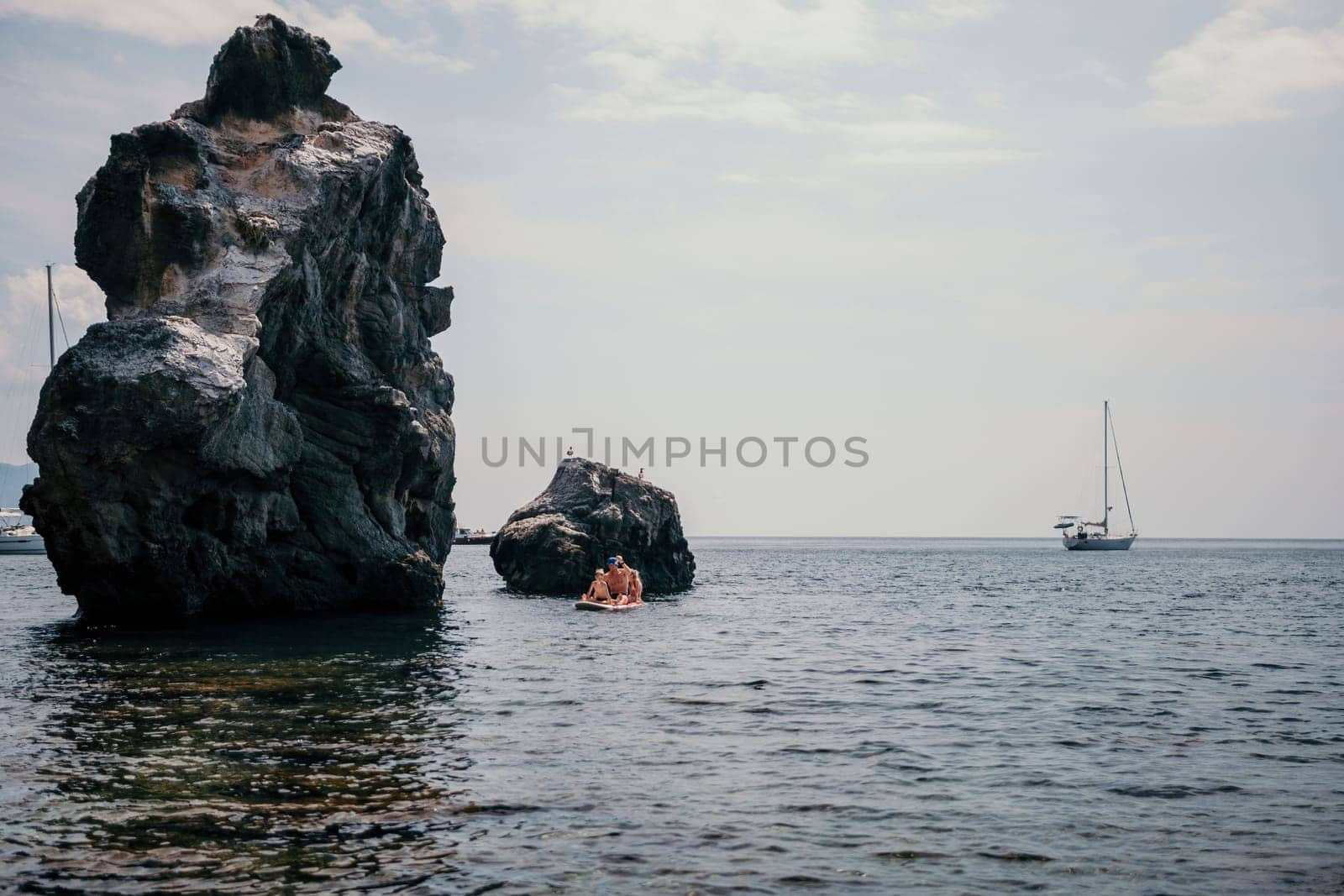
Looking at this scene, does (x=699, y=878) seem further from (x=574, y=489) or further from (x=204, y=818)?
(x=574, y=489)

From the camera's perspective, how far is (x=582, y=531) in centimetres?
5628

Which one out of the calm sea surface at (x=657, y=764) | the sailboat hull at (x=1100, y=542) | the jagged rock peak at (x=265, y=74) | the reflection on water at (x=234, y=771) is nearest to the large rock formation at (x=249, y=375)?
the jagged rock peak at (x=265, y=74)

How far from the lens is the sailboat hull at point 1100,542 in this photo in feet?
494

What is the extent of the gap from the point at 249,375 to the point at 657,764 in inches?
1020

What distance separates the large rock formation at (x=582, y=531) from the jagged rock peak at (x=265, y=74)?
2250 cm

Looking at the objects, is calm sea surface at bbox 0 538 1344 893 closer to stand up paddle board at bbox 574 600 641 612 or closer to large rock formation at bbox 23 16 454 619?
large rock formation at bbox 23 16 454 619

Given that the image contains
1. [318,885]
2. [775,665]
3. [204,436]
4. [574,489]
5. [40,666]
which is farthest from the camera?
[574,489]

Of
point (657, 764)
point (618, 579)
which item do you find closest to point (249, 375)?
point (618, 579)

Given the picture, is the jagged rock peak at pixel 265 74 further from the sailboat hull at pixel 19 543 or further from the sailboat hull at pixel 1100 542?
the sailboat hull at pixel 1100 542

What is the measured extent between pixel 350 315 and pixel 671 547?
23.9 meters

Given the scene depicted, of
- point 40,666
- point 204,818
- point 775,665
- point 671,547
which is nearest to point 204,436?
point 40,666

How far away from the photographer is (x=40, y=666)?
25.6m

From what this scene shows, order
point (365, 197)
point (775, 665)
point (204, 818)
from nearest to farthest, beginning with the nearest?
point (204, 818) < point (775, 665) < point (365, 197)

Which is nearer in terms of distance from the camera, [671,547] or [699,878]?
[699,878]
